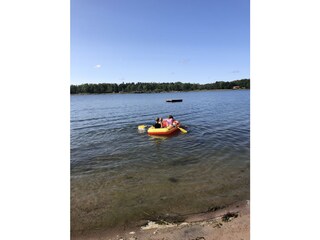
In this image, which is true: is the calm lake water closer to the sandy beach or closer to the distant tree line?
the sandy beach

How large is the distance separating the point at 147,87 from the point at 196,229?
13580 cm

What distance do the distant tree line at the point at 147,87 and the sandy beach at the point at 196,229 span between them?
12191cm

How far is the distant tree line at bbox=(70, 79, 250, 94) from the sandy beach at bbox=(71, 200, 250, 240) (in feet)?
400

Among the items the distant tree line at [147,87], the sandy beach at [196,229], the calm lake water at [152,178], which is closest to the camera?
the sandy beach at [196,229]

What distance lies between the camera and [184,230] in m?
5.27

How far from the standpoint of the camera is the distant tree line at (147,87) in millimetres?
127613

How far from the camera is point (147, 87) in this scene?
139m

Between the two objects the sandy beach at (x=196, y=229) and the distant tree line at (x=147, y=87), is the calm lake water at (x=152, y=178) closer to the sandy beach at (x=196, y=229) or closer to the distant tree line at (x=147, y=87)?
the sandy beach at (x=196, y=229)

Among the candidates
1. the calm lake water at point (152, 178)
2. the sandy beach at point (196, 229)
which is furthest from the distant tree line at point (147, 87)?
the sandy beach at point (196, 229)

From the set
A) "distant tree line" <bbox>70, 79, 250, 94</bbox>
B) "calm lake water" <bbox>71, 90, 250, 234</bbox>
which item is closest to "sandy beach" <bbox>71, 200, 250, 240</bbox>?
"calm lake water" <bbox>71, 90, 250, 234</bbox>

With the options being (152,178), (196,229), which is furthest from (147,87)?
(196,229)

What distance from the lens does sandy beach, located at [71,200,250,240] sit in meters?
4.91
